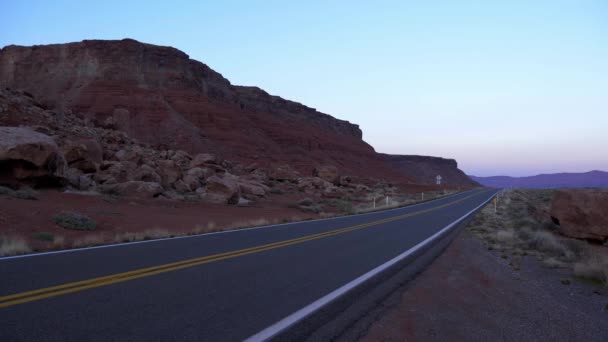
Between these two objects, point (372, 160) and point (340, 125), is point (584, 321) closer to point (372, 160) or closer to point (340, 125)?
point (372, 160)

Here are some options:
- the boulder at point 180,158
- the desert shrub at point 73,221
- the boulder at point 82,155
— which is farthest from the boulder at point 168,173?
the desert shrub at point 73,221

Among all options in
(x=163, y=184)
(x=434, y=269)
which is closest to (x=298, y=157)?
(x=163, y=184)

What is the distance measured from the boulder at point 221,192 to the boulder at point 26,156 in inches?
359

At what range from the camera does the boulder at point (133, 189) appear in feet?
73.6

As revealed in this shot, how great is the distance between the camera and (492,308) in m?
6.45

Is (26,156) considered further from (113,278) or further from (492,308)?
(492,308)

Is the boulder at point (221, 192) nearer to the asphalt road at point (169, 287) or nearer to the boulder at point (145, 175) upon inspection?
the boulder at point (145, 175)

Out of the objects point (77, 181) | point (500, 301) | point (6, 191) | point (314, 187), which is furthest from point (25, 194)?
point (314, 187)

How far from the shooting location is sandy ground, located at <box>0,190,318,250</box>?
41.9 feet

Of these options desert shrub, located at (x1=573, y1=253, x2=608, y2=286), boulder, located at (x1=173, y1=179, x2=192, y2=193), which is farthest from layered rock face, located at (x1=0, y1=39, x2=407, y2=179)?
desert shrub, located at (x1=573, y1=253, x2=608, y2=286)

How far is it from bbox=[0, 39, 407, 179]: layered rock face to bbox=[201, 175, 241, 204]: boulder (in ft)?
90.7

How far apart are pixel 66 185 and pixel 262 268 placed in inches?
650

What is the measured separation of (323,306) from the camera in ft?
18.6

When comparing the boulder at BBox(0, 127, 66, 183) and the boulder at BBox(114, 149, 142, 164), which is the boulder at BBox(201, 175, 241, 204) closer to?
the boulder at BBox(114, 149, 142, 164)
